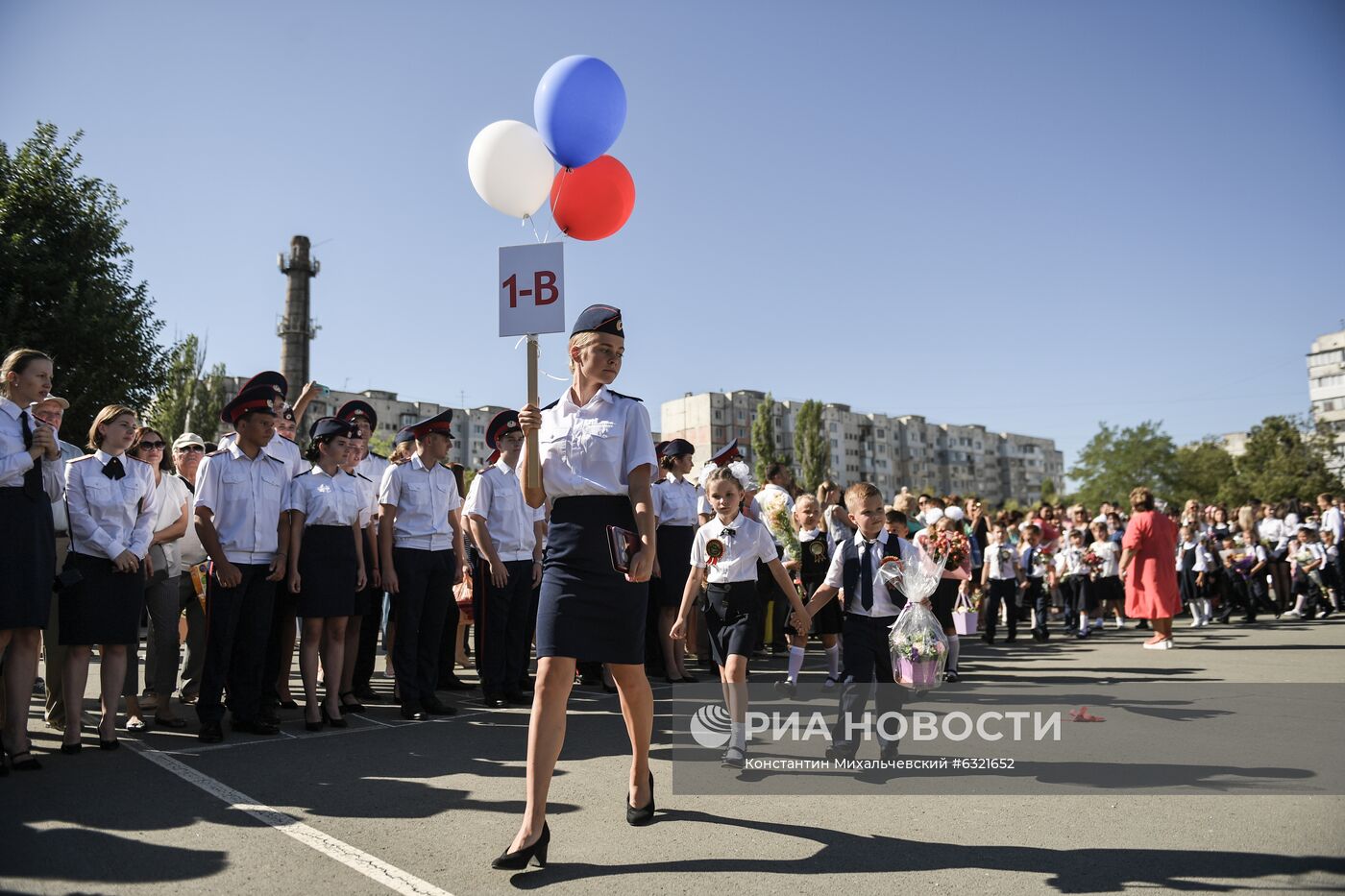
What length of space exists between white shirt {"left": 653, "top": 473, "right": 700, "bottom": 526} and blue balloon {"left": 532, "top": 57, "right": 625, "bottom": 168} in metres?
3.89

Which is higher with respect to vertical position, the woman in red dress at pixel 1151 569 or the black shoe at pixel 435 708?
the woman in red dress at pixel 1151 569

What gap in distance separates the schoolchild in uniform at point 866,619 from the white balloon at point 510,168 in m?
2.99

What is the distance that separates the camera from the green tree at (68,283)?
17531mm

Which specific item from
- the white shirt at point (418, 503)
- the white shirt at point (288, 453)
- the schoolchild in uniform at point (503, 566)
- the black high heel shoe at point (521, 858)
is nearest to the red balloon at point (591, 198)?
the schoolchild in uniform at point (503, 566)

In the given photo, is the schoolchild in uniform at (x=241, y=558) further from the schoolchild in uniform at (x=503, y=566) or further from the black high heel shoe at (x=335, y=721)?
the schoolchild in uniform at (x=503, y=566)

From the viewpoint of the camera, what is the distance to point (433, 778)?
17.4 ft

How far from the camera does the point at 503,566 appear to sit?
8.16 meters

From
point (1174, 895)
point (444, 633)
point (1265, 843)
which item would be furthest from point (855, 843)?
point (444, 633)

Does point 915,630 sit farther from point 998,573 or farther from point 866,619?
point 998,573

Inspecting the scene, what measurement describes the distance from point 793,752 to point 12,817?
14.3 ft

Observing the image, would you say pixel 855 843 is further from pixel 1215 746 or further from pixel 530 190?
pixel 530 190

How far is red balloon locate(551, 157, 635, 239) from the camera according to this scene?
6730mm

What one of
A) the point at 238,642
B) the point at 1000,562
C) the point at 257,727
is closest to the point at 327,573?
the point at 238,642

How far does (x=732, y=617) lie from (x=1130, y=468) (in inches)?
3214
